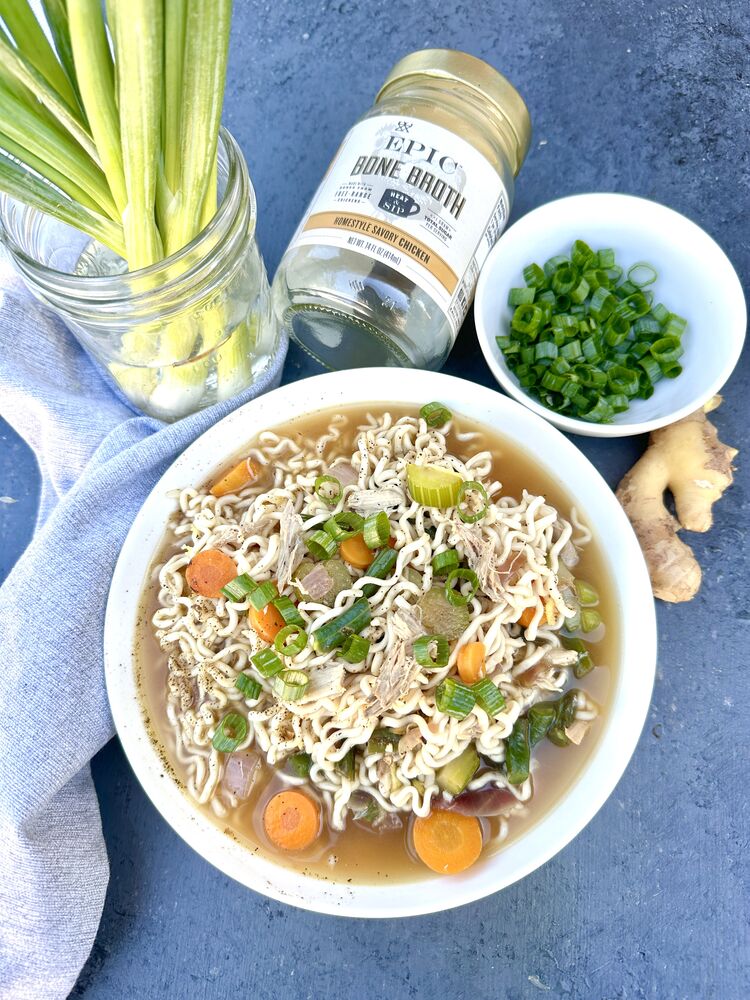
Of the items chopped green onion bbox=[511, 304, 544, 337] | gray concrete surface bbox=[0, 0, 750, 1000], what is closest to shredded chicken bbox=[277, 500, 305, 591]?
gray concrete surface bbox=[0, 0, 750, 1000]

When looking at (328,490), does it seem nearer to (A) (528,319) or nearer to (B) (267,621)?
(B) (267,621)

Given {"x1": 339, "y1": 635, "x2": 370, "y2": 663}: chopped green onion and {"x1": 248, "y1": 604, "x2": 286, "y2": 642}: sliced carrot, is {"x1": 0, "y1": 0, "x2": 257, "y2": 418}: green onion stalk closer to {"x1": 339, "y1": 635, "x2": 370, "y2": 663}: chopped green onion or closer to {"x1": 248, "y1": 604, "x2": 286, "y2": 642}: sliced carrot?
{"x1": 248, "y1": 604, "x2": 286, "y2": 642}: sliced carrot

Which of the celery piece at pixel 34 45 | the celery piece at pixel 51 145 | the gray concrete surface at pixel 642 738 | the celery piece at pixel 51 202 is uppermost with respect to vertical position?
the celery piece at pixel 34 45

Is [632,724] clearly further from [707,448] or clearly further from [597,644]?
[707,448]

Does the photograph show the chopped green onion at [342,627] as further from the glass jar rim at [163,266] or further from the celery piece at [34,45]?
the celery piece at [34,45]

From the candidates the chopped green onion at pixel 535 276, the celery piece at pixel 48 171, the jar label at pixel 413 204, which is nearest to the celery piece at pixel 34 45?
the celery piece at pixel 48 171

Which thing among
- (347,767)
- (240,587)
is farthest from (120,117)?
(347,767)
